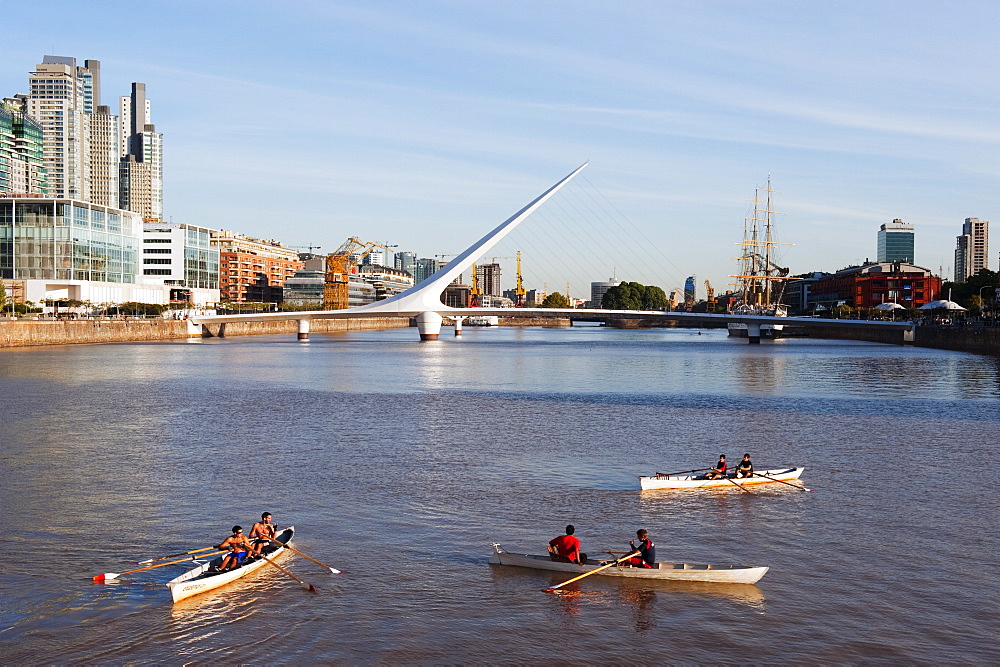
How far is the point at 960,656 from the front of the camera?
31.8 feet

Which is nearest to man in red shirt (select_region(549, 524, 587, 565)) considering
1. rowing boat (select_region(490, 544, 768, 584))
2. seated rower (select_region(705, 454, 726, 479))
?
rowing boat (select_region(490, 544, 768, 584))

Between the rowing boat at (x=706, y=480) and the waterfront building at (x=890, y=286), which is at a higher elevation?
the waterfront building at (x=890, y=286)

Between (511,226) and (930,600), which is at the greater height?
(511,226)

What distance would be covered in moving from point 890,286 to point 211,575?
132232mm

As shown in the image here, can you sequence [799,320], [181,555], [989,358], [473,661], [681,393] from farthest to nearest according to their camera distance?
[799,320] < [989,358] < [681,393] < [181,555] < [473,661]

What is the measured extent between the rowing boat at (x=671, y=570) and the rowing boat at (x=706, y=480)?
486 centimetres

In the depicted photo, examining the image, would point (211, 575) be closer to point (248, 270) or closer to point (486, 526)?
point (486, 526)

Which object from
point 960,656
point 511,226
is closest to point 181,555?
point 960,656

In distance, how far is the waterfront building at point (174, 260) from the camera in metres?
104

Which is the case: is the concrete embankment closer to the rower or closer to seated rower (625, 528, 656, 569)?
the rower

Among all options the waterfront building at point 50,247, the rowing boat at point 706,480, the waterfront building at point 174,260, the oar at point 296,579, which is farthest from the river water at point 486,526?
the waterfront building at point 174,260

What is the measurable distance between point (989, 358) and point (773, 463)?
45.8m

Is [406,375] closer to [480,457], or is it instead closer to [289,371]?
[289,371]

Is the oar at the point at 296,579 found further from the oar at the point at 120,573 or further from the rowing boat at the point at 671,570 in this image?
the rowing boat at the point at 671,570
